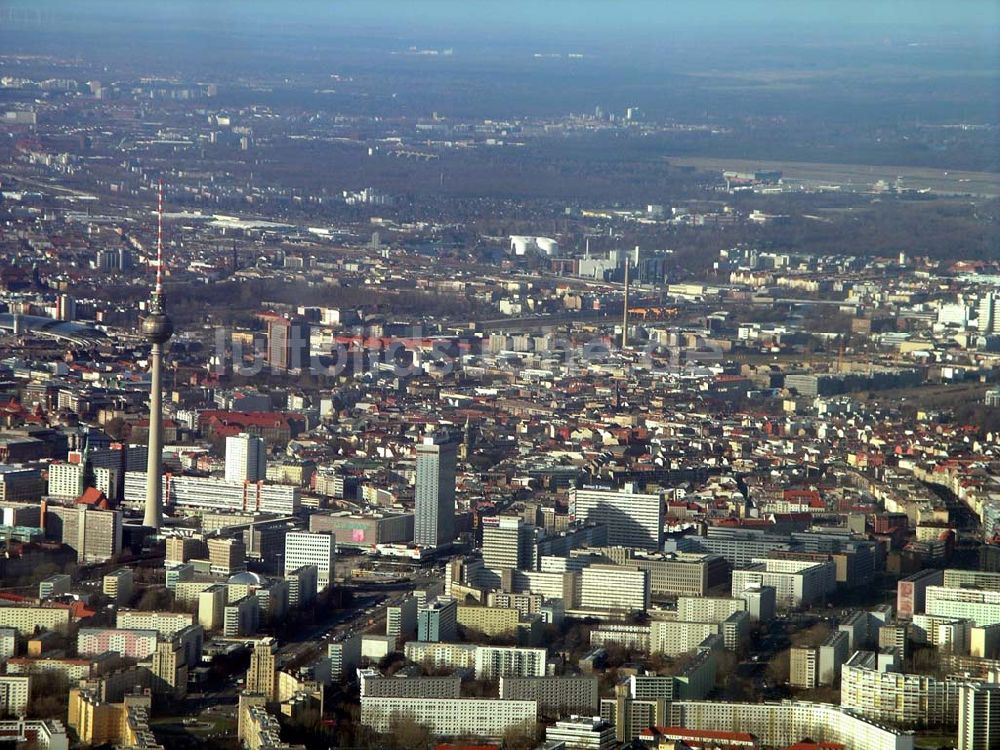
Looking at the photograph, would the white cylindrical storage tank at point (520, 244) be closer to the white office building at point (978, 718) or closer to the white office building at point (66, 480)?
the white office building at point (66, 480)

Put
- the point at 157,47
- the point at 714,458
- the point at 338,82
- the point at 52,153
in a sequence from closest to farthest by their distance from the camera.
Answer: the point at 714,458 → the point at 52,153 → the point at 157,47 → the point at 338,82

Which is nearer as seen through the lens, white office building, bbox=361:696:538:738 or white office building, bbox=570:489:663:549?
white office building, bbox=361:696:538:738

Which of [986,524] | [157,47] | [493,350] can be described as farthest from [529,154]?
[986,524]

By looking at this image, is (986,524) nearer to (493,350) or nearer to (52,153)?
(493,350)

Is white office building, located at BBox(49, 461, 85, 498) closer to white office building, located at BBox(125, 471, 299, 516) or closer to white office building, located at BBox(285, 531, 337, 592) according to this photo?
white office building, located at BBox(125, 471, 299, 516)

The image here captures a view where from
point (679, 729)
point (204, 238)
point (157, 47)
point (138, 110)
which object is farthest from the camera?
point (157, 47)

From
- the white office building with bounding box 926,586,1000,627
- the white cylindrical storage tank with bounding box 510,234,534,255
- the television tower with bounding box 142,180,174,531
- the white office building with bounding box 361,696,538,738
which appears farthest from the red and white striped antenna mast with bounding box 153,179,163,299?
the white office building with bounding box 361,696,538,738
